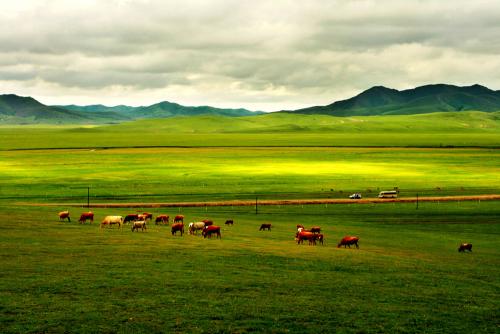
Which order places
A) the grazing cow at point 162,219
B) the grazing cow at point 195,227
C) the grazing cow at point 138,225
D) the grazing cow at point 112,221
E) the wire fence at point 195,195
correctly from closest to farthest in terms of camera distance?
the grazing cow at point 138,225 → the grazing cow at point 195,227 → the grazing cow at point 112,221 → the grazing cow at point 162,219 → the wire fence at point 195,195

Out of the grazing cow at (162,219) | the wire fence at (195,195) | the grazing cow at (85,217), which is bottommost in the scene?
the wire fence at (195,195)

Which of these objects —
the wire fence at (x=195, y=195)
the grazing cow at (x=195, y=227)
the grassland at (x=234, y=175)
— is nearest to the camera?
the grazing cow at (x=195, y=227)

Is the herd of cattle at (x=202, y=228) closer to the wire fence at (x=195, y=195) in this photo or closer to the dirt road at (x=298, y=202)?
the dirt road at (x=298, y=202)

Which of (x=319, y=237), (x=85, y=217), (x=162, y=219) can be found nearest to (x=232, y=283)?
(x=319, y=237)

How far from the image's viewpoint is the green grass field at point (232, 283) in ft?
67.1

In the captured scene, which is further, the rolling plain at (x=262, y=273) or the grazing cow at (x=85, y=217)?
the grazing cow at (x=85, y=217)

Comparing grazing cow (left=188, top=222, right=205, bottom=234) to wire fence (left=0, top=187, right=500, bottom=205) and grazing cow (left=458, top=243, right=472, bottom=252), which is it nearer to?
grazing cow (left=458, top=243, right=472, bottom=252)

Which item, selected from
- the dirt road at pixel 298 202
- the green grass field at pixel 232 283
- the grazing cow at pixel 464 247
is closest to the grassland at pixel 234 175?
the dirt road at pixel 298 202

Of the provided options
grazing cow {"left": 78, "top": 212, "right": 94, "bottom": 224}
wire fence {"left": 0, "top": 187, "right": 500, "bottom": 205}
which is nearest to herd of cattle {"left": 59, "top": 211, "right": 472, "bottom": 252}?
grazing cow {"left": 78, "top": 212, "right": 94, "bottom": 224}

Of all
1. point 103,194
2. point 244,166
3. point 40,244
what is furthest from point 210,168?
point 40,244

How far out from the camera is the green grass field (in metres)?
20.4

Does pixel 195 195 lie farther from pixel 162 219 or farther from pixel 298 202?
pixel 162 219

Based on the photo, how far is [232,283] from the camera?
85.7 ft

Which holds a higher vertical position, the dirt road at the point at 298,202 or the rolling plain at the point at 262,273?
the rolling plain at the point at 262,273
